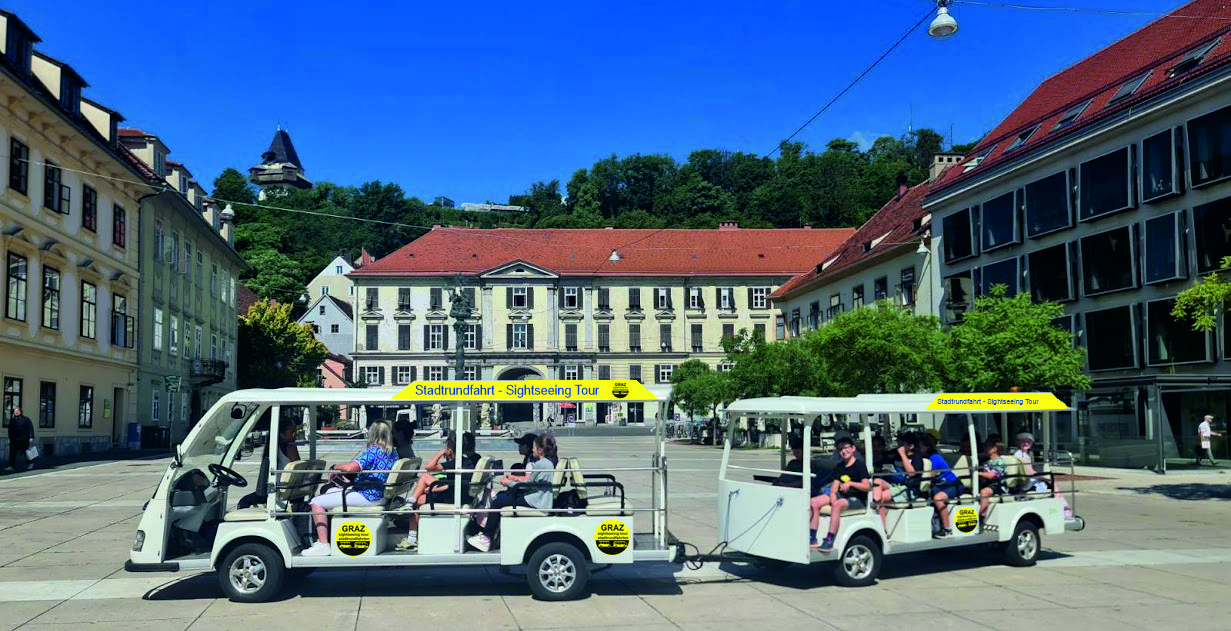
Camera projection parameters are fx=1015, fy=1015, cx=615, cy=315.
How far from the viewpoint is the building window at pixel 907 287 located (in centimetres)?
4503

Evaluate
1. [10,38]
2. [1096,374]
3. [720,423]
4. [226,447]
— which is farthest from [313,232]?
[226,447]

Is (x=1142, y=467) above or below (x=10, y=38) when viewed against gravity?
below

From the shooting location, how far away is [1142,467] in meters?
28.0

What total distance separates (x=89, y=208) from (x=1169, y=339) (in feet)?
117

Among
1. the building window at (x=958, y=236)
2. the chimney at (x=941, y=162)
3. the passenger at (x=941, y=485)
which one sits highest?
the chimney at (x=941, y=162)

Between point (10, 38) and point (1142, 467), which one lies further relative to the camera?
point (10, 38)

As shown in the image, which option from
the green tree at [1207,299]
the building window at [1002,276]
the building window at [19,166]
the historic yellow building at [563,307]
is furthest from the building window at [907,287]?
the historic yellow building at [563,307]

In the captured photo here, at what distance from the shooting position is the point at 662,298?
83.4 metres

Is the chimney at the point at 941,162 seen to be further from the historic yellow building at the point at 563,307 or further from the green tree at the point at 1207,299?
the green tree at the point at 1207,299

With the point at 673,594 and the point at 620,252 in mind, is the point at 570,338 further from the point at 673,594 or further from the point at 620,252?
the point at 673,594

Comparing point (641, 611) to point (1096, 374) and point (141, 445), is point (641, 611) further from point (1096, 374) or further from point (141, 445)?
point (141, 445)

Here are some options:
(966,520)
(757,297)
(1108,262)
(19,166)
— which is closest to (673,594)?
(966,520)

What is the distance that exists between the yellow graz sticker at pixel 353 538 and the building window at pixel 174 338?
38590mm

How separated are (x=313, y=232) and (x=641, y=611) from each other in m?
116
